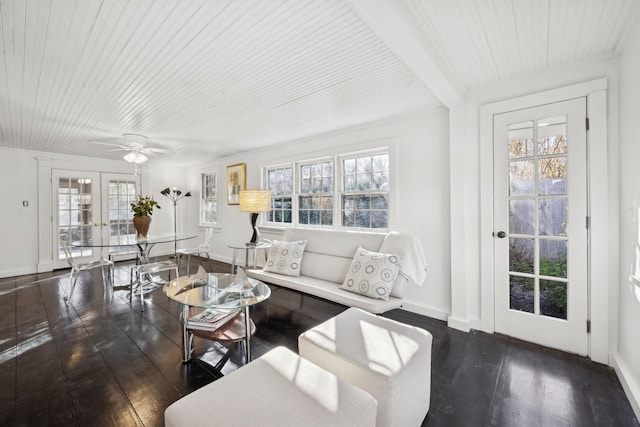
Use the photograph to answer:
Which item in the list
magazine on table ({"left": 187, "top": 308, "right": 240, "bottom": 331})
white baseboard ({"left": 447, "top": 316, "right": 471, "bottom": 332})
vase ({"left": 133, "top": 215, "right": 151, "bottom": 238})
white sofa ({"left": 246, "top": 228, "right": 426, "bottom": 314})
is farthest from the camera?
vase ({"left": 133, "top": 215, "right": 151, "bottom": 238})

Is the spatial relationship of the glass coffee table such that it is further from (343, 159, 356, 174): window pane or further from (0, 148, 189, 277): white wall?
(0, 148, 189, 277): white wall

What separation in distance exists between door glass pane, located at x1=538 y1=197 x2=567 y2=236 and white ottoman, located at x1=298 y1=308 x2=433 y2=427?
1.66 m

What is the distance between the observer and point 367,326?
1.73 meters

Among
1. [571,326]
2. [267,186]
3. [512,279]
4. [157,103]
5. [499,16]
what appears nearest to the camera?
[499,16]

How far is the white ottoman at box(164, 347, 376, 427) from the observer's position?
98cm

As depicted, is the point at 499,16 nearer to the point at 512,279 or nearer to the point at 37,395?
the point at 512,279

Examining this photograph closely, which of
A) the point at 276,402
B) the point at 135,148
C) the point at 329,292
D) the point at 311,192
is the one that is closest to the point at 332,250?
the point at 329,292

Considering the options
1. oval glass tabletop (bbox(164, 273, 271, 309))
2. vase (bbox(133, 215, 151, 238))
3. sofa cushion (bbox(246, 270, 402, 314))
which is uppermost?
vase (bbox(133, 215, 151, 238))

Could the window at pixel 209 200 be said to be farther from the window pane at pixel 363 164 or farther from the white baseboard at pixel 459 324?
the white baseboard at pixel 459 324

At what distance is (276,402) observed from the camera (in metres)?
1.07

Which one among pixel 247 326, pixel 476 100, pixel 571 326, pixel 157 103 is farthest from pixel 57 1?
pixel 571 326

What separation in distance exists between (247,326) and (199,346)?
684 mm

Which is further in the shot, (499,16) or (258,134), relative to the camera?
(258,134)

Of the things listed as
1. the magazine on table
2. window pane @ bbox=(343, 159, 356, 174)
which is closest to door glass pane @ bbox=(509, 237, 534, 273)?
window pane @ bbox=(343, 159, 356, 174)
